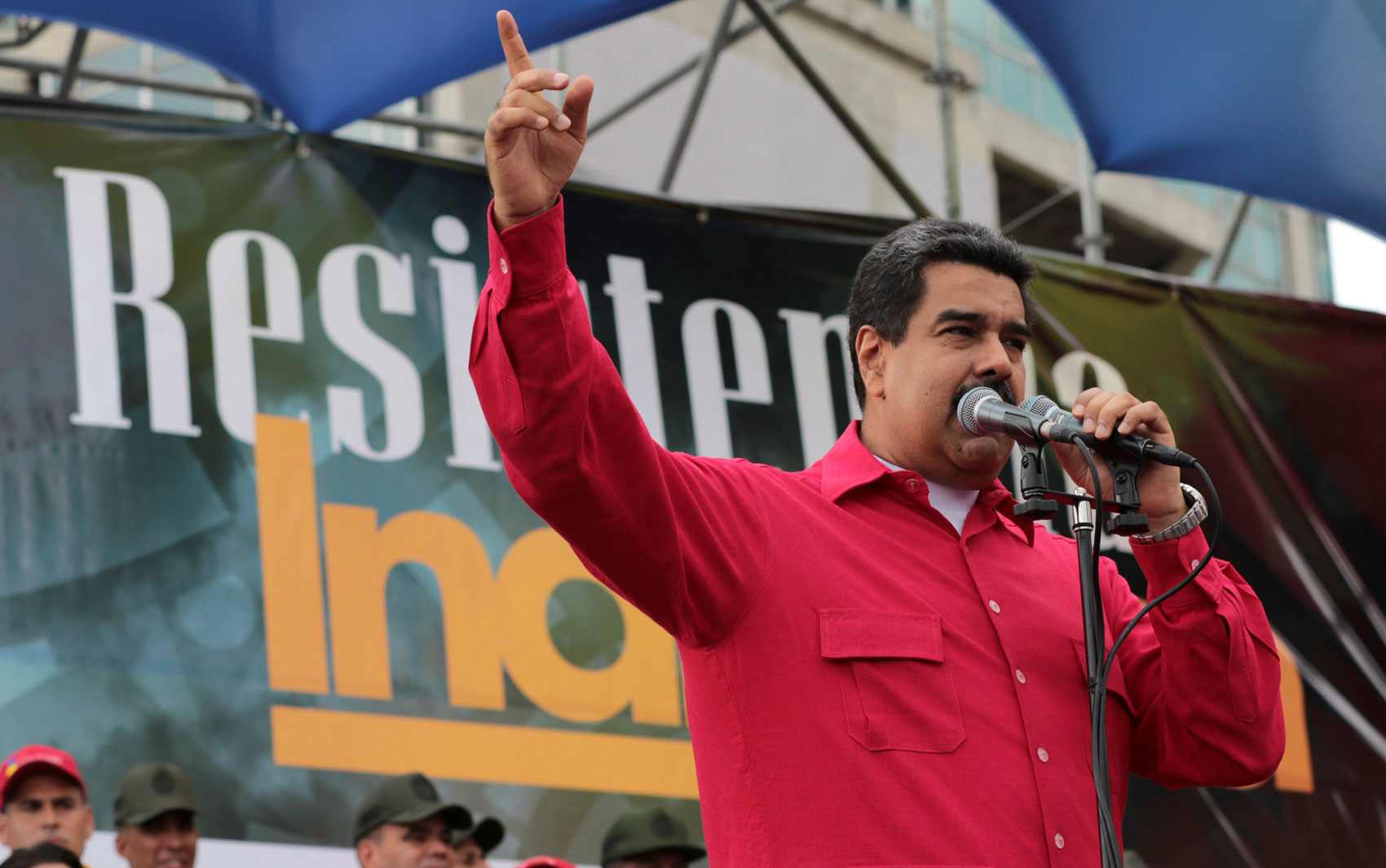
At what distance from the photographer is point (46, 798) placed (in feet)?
10.7

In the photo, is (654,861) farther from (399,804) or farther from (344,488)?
(344,488)

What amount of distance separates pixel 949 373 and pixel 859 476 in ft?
0.60

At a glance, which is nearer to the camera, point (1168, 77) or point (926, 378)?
→ point (926, 378)

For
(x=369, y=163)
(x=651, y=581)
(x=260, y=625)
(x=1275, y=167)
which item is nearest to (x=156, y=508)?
(x=260, y=625)

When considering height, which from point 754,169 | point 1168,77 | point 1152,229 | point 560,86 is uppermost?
point 1152,229

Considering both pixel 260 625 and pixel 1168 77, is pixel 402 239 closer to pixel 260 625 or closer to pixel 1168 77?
pixel 260 625

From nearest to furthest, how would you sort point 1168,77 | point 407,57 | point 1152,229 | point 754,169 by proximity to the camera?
point 407,57 < point 1168,77 < point 754,169 < point 1152,229

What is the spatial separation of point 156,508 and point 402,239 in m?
0.93

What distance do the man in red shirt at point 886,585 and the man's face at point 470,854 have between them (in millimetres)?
1746

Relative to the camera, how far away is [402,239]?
158 inches

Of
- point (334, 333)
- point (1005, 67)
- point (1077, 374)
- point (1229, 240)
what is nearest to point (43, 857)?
point (334, 333)

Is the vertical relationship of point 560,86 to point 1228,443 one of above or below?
below

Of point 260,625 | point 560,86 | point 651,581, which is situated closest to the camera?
point 560,86

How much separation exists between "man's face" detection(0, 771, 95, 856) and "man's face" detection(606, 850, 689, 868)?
116 centimetres
